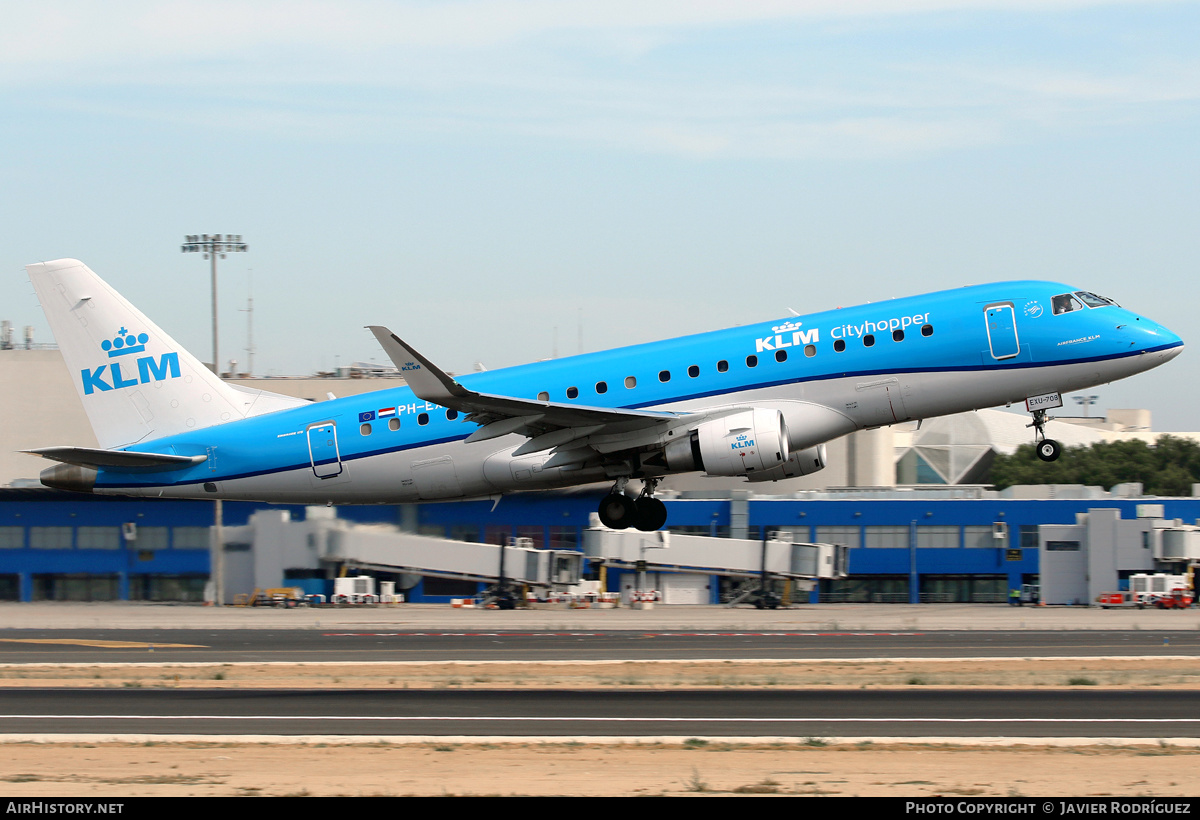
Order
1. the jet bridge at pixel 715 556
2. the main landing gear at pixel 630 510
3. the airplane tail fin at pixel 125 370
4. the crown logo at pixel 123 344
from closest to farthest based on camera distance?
1. the main landing gear at pixel 630 510
2. the airplane tail fin at pixel 125 370
3. the crown logo at pixel 123 344
4. the jet bridge at pixel 715 556

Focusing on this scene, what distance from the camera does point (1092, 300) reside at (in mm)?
30688

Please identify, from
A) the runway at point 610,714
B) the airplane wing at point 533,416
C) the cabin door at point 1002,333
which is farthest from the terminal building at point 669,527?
the cabin door at point 1002,333

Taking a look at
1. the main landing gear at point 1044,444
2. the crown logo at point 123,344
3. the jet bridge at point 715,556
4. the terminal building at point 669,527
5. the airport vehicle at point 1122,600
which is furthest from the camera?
the jet bridge at point 715,556

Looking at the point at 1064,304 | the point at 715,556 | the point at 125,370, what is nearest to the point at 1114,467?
the point at 715,556

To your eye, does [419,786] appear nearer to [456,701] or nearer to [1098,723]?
[456,701]

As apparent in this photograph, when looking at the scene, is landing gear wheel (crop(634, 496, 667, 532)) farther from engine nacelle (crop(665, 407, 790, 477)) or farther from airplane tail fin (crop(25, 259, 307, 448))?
airplane tail fin (crop(25, 259, 307, 448))

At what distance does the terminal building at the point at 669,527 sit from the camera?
5888cm

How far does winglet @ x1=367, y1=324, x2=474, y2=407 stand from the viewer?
2812cm

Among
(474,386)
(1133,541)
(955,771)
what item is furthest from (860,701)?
(1133,541)

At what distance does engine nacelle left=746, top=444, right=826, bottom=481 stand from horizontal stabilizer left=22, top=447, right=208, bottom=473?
50.2ft

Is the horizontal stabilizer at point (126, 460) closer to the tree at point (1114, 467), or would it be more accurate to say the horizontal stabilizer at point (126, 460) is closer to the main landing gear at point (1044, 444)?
the main landing gear at point (1044, 444)

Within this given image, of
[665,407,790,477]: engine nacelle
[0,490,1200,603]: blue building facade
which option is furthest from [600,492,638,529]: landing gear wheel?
[0,490,1200,603]: blue building facade

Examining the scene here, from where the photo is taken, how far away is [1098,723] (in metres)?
22.1
